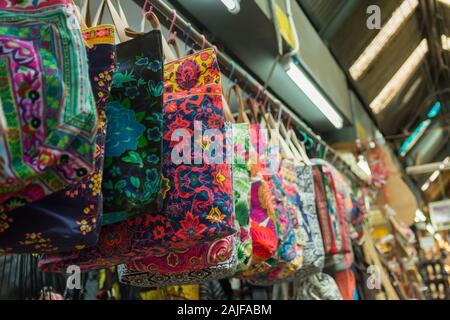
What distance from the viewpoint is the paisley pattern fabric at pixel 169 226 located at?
34.9 inches

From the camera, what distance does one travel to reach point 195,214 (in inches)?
37.0

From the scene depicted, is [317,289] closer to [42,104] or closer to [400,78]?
[42,104]

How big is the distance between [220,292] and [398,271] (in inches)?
88.8

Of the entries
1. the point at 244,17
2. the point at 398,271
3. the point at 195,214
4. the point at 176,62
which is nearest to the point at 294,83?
the point at 244,17

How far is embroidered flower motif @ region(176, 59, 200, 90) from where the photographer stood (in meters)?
1.10

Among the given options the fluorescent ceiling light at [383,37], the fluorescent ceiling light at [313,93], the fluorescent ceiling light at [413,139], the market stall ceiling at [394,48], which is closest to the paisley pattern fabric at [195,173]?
the fluorescent ceiling light at [313,93]

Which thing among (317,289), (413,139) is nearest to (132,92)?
(317,289)

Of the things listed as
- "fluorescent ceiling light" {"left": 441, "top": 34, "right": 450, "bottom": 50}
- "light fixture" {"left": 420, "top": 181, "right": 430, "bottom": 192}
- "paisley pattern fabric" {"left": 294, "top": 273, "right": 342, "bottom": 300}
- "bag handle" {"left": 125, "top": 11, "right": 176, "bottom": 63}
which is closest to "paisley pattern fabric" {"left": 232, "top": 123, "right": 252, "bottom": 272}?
"bag handle" {"left": 125, "top": 11, "right": 176, "bottom": 63}

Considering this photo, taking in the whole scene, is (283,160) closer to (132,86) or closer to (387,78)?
(132,86)

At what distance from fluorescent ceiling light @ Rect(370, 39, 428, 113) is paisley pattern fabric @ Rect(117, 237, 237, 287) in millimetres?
3500

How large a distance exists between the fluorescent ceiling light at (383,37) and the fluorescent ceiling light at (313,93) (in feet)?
2.07

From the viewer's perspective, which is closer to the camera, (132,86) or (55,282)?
A: (132,86)

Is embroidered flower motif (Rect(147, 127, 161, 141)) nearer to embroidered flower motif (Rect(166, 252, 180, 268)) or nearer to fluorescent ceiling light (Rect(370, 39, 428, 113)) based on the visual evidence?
embroidered flower motif (Rect(166, 252, 180, 268))

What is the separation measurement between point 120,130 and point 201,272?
16.2 inches
